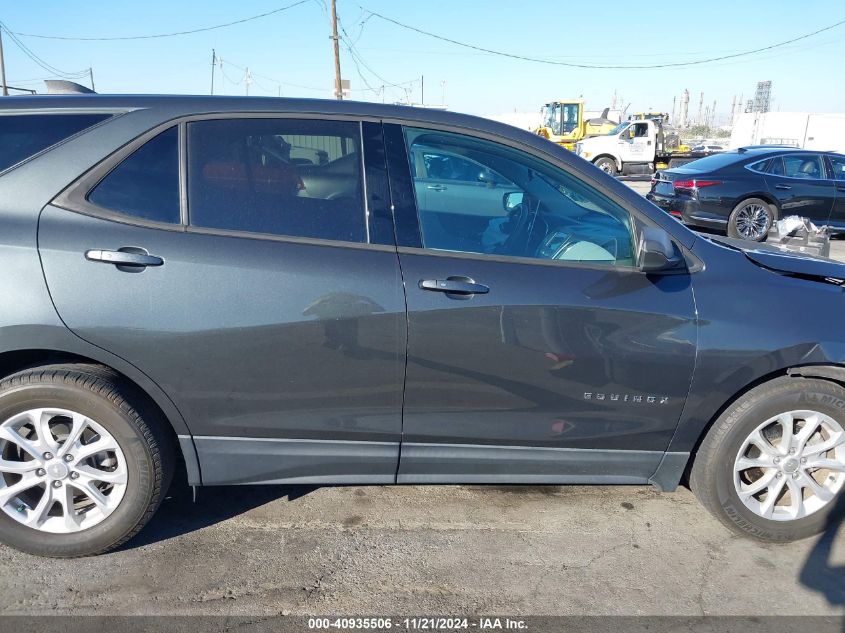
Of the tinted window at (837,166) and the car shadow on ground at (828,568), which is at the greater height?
the tinted window at (837,166)

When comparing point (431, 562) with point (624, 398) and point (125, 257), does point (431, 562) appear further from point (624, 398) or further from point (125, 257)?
point (125, 257)

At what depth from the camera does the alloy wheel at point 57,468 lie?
2.50 meters

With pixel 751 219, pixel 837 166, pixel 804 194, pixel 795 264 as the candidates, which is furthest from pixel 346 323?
pixel 837 166

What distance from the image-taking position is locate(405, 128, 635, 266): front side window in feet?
8.61

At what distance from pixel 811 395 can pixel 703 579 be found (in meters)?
0.92

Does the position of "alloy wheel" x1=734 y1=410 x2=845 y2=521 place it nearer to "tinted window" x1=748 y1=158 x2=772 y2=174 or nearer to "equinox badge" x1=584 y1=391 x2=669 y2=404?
"equinox badge" x1=584 y1=391 x2=669 y2=404

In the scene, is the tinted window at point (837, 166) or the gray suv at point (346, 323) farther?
the tinted window at point (837, 166)

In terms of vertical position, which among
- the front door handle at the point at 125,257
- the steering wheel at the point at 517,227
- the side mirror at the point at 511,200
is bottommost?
A: the front door handle at the point at 125,257

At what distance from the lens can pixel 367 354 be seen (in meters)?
2.47

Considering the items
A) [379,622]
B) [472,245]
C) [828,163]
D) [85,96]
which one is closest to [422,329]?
[472,245]

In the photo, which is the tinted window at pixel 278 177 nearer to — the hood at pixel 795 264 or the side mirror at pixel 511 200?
the side mirror at pixel 511 200

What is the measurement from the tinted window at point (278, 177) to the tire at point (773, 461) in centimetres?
180

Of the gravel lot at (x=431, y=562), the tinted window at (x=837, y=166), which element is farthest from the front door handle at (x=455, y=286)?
the tinted window at (x=837, y=166)

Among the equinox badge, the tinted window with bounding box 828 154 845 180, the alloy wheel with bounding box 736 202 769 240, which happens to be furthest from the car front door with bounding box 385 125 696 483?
the tinted window with bounding box 828 154 845 180
